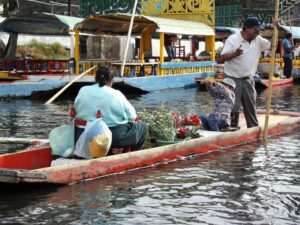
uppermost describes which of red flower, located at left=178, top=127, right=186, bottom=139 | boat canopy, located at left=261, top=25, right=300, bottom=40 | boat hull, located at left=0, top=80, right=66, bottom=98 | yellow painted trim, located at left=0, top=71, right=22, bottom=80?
boat canopy, located at left=261, top=25, right=300, bottom=40

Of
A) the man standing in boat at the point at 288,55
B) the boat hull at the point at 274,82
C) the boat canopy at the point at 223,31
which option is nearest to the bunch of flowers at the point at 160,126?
the boat hull at the point at 274,82

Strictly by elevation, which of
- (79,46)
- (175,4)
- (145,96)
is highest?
(175,4)

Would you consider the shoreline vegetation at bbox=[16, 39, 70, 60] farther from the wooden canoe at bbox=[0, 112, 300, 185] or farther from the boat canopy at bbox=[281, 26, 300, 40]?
the wooden canoe at bbox=[0, 112, 300, 185]

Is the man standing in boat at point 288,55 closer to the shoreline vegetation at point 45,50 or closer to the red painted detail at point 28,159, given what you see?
the shoreline vegetation at point 45,50

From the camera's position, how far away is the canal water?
19.3ft

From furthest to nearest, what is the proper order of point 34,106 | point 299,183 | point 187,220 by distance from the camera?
point 34,106 < point 299,183 < point 187,220

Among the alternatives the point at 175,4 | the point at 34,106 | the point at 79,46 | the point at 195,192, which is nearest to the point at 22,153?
the point at 195,192

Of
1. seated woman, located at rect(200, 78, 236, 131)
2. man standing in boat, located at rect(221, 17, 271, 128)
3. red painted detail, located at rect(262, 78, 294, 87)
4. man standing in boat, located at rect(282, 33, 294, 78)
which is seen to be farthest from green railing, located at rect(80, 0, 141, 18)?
seated woman, located at rect(200, 78, 236, 131)

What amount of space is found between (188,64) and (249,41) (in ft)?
44.1

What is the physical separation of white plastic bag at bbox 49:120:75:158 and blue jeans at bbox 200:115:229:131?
291 cm

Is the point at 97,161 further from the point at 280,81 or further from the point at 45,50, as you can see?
the point at 45,50

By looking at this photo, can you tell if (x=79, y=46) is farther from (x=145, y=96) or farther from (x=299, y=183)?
(x=299, y=183)

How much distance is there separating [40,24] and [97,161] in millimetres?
14509

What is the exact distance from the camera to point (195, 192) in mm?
6812
